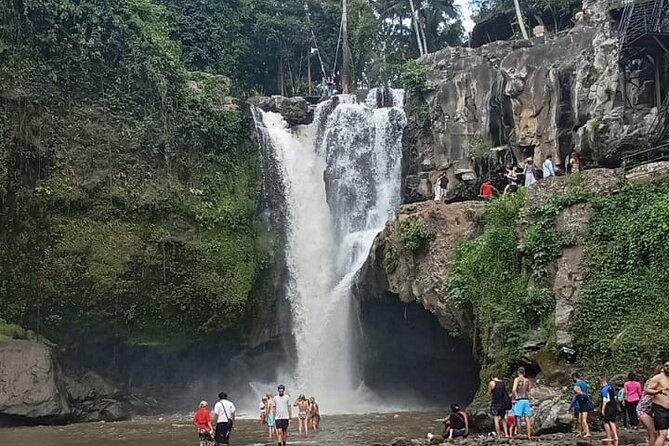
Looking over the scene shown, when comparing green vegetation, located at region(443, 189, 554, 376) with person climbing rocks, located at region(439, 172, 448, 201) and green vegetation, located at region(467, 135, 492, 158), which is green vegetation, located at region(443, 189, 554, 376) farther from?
green vegetation, located at region(467, 135, 492, 158)

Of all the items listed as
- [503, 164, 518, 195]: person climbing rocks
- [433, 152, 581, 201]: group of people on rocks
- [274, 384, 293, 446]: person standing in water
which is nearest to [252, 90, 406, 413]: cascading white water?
[433, 152, 581, 201]: group of people on rocks

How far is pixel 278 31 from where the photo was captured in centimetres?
4416

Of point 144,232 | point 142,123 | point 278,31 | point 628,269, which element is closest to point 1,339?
point 144,232

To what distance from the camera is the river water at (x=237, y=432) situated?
17.2 m

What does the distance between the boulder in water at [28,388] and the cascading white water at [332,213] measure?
895cm

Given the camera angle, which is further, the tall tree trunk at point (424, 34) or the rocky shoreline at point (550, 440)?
the tall tree trunk at point (424, 34)

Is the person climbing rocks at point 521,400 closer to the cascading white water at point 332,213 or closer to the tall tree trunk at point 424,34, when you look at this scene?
the cascading white water at point 332,213

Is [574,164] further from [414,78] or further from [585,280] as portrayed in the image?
[414,78]

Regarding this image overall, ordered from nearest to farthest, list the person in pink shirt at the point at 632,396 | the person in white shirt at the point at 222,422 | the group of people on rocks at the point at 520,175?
1. the person in white shirt at the point at 222,422
2. the person in pink shirt at the point at 632,396
3. the group of people on rocks at the point at 520,175

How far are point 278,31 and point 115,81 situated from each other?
724 inches

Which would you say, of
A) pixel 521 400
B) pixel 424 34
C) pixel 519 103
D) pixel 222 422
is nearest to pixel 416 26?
pixel 424 34

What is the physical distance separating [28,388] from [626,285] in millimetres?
16770

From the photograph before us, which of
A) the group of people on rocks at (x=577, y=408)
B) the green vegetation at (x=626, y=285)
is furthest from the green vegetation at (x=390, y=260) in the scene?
the group of people on rocks at (x=577, y=408)

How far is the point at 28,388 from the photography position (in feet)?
72.0
